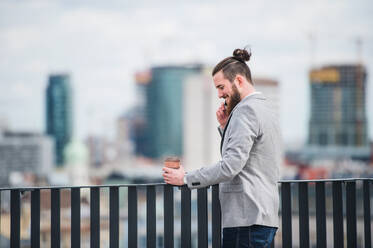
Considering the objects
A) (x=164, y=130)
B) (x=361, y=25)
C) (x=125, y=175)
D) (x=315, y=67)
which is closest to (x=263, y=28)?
(x=315, y=67)

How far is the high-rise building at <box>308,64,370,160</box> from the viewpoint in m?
168

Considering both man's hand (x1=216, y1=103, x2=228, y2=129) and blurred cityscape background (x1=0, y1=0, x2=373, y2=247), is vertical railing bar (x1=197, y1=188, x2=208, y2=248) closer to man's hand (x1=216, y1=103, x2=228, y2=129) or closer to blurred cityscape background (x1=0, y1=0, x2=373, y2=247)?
man's hand (x1=216, y1=103, x2=228, y2=129)

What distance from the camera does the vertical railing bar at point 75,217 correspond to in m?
3.87

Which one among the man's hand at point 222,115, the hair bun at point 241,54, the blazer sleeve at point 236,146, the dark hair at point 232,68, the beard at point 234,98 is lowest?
the blazer sleeve at point 236,146

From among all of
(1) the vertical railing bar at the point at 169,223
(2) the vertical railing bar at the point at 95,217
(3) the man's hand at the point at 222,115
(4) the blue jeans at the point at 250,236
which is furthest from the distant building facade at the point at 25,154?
(4) the blue jeans at the point at 250,236

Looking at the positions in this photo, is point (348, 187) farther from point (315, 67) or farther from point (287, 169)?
point (315, 67)

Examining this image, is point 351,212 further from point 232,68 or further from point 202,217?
point 232,68

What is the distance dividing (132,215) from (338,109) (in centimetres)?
18411

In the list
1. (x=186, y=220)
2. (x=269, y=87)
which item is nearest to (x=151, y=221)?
(x=186, y=220)

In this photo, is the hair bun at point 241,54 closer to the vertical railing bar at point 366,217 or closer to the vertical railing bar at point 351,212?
the vertical railing bar at point 351,212

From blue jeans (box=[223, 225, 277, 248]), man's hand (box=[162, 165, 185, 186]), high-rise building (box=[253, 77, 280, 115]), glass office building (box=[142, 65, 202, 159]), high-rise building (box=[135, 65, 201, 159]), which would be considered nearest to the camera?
blue jeans (box=[223, 225, 277, 248])

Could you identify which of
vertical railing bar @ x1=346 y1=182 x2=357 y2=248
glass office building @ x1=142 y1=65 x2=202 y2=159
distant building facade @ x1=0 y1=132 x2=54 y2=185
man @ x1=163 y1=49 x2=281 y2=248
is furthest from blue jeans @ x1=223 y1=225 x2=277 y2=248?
distant building facade @ x1=0 y1=132 x2=54 y2=185

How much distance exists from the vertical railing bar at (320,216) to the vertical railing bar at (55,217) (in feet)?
6.51

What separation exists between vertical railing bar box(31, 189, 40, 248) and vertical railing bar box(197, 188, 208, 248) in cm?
119
